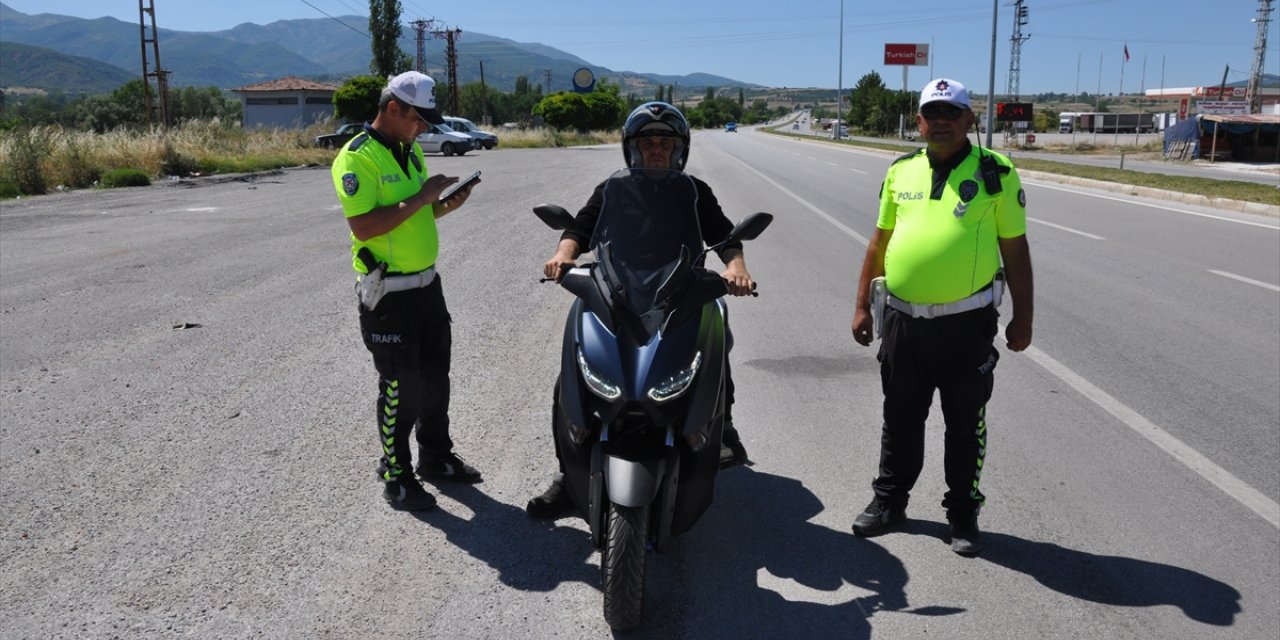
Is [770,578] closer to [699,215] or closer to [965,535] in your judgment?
[965,535]

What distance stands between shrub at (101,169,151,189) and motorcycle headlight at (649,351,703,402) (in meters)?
22.0

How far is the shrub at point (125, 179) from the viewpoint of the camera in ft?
70.8

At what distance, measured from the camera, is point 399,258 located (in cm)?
418

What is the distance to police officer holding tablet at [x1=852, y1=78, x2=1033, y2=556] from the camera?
147 inches

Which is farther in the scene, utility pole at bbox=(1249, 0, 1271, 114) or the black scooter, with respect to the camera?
utility pole at bbox=(1249, 0, 1271, 114)

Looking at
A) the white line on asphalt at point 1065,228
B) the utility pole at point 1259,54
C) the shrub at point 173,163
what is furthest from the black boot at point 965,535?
the utility pole at point 1259,54

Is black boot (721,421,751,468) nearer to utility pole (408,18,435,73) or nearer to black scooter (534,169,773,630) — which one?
black scooter (534,169,773,630)

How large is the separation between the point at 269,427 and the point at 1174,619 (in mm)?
4382

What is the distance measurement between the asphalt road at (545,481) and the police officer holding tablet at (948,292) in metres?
0.27

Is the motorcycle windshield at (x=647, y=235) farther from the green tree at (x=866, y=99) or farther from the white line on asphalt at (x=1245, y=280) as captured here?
the green tree at (x=866, y=99)

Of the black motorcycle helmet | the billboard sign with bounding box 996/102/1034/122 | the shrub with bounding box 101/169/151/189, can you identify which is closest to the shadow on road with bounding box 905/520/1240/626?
the black motorcycle helmet

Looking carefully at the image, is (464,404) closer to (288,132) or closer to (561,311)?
(561,311)

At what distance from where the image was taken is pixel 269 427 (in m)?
5.28

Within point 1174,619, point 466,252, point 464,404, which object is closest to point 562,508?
point 464,404
